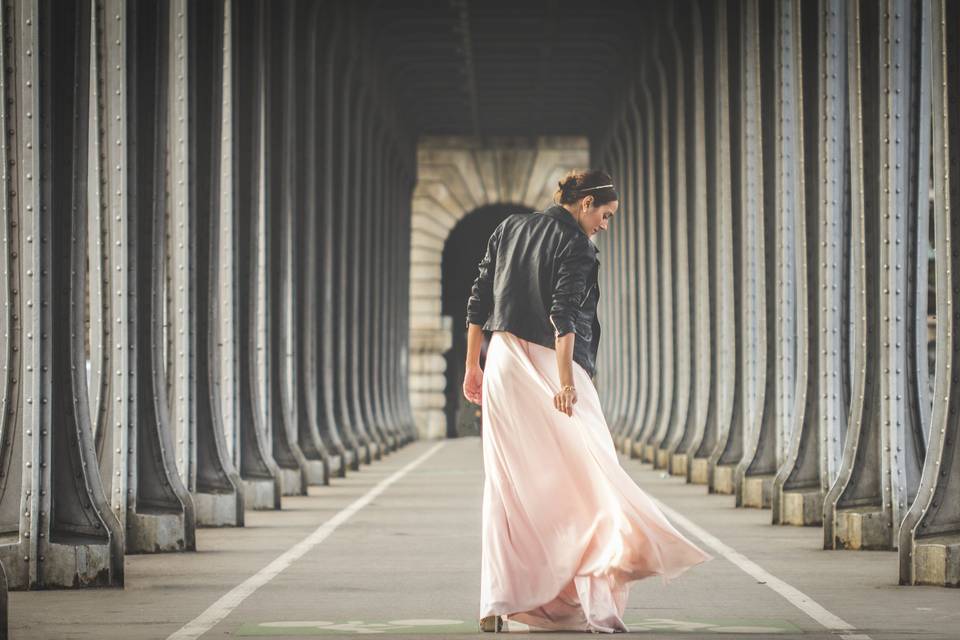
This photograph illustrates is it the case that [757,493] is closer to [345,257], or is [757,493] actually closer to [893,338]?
[893,338]

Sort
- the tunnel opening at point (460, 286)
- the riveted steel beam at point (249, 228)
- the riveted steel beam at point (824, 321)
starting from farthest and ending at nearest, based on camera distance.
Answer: the tunnel opening at point (460, 286)
the riveted steel beam at point (249, 228)
the riveted steel beam at point (824, 321)

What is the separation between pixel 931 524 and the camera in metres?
10.7

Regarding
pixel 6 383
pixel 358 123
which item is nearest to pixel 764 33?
pixel 6 383

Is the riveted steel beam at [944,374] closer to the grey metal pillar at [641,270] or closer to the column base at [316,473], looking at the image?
the column base at [316,473]

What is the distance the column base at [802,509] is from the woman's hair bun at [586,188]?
773 centimetres

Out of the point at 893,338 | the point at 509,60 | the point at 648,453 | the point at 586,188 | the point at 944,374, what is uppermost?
the point at 509,60

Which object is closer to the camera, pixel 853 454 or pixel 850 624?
pixel 850 624

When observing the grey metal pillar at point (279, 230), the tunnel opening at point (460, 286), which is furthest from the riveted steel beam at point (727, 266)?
the tunnel opening at point (460, 286)

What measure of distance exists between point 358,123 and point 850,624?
101 feet

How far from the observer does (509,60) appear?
1689 inches

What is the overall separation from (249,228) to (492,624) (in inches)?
490

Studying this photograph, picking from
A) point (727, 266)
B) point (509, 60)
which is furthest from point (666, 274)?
point (509, 60)

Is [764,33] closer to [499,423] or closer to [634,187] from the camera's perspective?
[499,423]

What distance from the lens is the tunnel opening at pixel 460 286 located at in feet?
202
